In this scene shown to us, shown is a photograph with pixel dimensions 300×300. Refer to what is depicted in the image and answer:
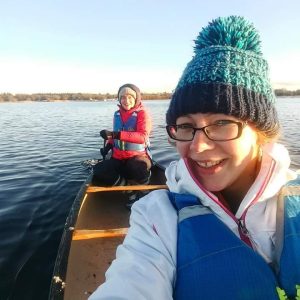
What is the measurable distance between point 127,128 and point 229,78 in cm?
475

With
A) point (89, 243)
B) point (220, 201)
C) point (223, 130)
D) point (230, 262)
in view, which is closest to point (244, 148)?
point (223, 130)

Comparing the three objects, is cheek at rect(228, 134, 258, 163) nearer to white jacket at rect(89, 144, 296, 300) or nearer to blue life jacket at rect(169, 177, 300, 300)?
white jacket at rect(89, 144, 296, 300)

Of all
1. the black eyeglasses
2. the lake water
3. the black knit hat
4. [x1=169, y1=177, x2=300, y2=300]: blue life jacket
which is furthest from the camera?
the black knit hat

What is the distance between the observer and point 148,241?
149 centimetres

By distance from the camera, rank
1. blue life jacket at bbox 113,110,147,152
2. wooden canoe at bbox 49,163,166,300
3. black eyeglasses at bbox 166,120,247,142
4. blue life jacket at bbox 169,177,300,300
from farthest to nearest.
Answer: blue life jacket at bbox 113,110,147,152
wooden canoe at bbox 49,163,166,300
black eyeglasses at bbox 166,120,247,142
blue life jacket at bbox 169,177,300,300

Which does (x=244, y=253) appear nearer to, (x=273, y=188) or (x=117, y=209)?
(x=273, y=188)

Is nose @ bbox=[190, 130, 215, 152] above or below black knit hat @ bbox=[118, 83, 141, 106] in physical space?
below

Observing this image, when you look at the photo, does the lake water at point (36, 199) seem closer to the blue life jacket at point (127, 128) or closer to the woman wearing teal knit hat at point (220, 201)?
the blue life jacket at point (127, 128)

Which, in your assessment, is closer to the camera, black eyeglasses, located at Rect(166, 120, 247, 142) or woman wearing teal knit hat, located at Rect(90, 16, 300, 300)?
woman wearing teal knit hat, located at Rect(90, 16, 300, 300)

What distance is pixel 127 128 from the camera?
6.27 meters

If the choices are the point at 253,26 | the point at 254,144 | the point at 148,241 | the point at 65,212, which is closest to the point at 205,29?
the point at 253,26

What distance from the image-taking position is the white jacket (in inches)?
52.5

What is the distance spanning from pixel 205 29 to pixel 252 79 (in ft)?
1.35

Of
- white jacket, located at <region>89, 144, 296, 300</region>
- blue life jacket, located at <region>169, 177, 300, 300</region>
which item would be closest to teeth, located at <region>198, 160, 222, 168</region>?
white jacket, located at <region>89, 144, 296, 300</region>
